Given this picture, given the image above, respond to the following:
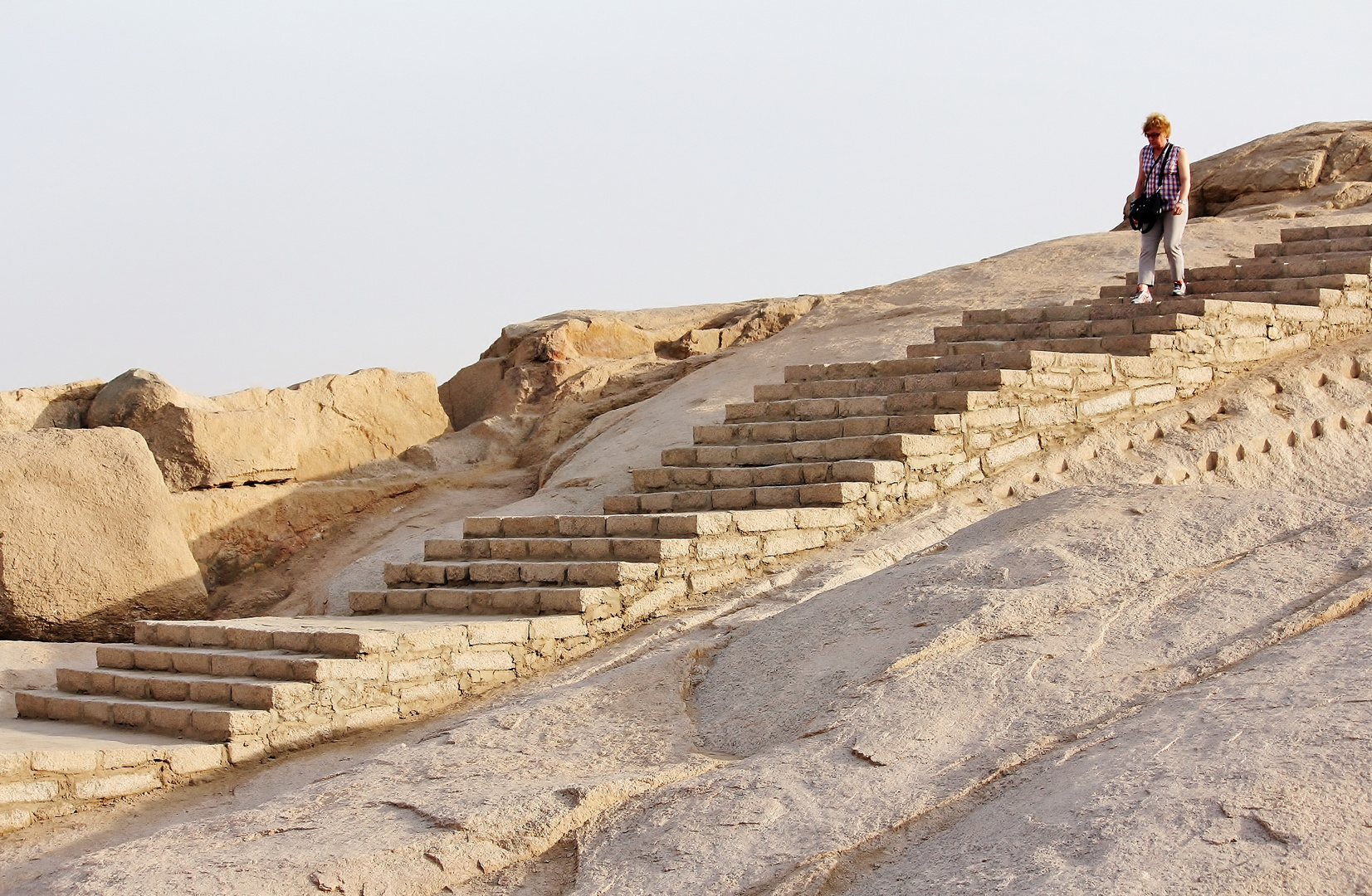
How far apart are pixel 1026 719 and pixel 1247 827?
1119 mm

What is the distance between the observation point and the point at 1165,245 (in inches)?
374

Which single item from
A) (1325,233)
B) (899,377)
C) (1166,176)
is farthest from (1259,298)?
(899,377)

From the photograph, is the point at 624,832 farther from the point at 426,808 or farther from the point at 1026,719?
the point at 1026,719

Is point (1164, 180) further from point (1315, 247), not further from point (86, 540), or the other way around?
point (86, 540)

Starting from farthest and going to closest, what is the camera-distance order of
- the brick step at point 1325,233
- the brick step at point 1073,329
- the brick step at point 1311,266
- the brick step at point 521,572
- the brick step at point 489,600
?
the brick step at point 1325,233, the brick step at point 1311,266, the brick step at point 1073,329, the brick step at point 521,572, the brick step at point 489,600

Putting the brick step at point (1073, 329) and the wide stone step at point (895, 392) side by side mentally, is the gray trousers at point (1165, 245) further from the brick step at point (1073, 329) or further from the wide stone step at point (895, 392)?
the wide stone step at point (895, 392)

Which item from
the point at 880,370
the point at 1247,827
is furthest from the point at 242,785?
the point at 880,370

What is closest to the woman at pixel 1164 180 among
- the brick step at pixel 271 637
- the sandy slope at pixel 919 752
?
the sandy slope at pixel 919 752

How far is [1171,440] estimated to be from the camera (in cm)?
856

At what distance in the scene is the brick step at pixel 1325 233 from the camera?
10.5 metres

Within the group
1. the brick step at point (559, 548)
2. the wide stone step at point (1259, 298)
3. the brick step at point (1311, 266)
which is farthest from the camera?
the brick step at point (1311, 266)

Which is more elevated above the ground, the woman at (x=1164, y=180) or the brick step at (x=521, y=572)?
the woman at (x=1164, y=180)

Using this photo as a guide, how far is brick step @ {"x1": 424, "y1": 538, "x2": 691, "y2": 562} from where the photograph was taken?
750 cm

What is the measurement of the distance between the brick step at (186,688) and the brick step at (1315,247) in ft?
27.0
